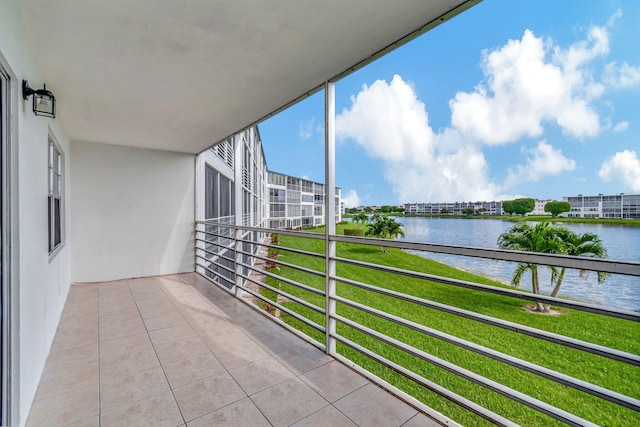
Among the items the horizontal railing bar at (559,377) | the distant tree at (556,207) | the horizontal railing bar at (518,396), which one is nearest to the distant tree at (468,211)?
the distant tree at (556,207)

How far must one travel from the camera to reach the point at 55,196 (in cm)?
345

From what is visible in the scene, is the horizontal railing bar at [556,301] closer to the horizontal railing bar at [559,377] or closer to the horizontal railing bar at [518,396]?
the horizontal railing bar at [559,377]

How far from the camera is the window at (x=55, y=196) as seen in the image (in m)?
3.12

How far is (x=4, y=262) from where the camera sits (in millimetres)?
1482

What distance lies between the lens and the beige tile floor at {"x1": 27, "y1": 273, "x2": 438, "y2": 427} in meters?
1.74

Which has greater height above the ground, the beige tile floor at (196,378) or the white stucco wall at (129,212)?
the white stucco wall at (129,212)

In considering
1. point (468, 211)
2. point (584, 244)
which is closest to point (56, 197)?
point (468, 211)

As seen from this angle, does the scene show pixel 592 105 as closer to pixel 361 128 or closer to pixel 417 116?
pixel 417 116

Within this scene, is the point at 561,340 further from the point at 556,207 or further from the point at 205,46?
the point at 205,46

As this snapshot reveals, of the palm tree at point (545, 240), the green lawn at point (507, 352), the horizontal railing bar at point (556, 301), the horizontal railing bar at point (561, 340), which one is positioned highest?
the palm tree at point (545, 240)

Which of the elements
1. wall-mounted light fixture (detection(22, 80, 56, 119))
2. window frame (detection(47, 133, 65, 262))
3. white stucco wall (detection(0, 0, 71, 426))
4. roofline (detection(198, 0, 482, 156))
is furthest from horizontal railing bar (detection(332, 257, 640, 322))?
window frame (detection(47, 133, 65, 262))

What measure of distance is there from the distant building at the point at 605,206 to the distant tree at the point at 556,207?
0.07 ft

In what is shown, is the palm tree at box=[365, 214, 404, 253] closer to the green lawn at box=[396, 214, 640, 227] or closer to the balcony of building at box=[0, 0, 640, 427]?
the balcony of building at box=[0, 0, 640, 427]

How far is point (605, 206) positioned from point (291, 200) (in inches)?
872
